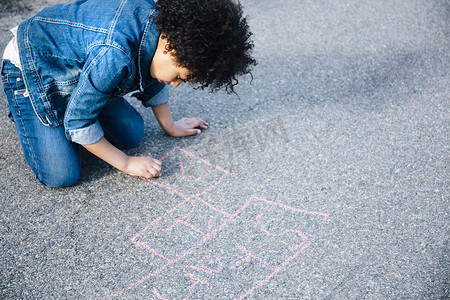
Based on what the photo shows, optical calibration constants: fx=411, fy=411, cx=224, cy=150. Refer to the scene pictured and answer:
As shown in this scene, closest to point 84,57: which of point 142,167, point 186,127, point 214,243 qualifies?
point 142,167

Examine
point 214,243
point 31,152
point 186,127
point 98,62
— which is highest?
point 98,62

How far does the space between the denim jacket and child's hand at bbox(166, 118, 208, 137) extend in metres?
0.49

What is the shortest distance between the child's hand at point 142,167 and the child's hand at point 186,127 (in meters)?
0.33

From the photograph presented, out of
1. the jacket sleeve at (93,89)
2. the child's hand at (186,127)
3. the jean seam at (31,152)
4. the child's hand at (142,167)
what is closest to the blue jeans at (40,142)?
the jean seam at (31,152)

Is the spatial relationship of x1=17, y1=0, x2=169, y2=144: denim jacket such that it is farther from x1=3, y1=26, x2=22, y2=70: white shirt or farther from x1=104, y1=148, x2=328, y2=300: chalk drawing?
x1=104, y1=148, x2=328, y2=300: chalk drawing

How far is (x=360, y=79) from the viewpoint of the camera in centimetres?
296

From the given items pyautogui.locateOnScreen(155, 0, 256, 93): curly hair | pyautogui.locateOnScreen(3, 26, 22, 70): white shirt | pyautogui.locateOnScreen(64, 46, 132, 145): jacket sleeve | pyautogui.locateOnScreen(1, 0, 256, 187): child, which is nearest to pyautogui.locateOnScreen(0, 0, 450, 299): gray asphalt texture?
pyautogui.locateOnScreen(1, 0, 256, 187): child

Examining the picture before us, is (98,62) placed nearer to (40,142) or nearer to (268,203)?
(40,142)

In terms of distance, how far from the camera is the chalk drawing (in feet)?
5.70

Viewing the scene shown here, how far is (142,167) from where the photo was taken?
2125 mm

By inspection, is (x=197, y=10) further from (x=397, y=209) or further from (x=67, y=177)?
(x=397, y=209)

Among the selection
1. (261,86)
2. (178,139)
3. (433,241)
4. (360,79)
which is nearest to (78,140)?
(178,139)

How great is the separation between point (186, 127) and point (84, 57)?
81 centimetres

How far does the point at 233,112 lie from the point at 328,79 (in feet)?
2.61
